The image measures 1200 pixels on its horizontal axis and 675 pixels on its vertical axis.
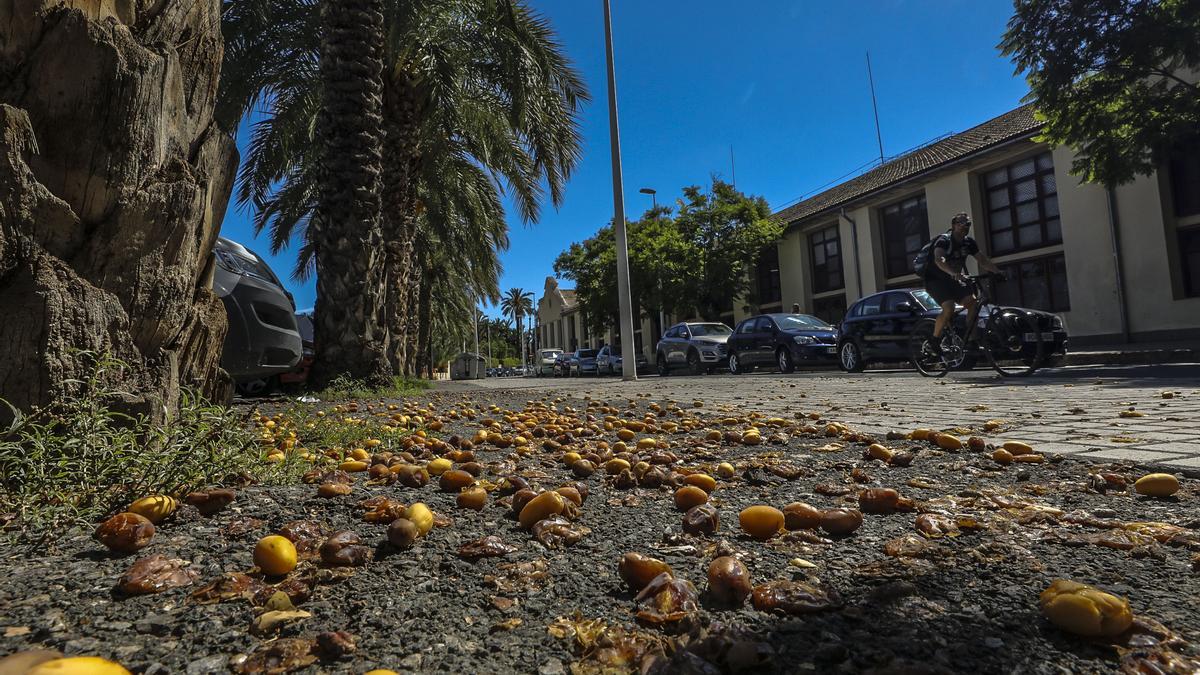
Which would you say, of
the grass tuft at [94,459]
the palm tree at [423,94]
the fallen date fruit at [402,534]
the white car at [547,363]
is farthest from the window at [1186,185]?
the white car at [547,363]

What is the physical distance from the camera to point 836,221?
24.7 m

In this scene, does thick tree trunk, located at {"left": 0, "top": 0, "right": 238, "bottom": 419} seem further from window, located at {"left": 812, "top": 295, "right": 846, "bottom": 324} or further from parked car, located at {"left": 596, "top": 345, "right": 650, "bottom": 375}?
parked car, located at {"left": 596, "top": 345, "right": 650, "bottom": 375}

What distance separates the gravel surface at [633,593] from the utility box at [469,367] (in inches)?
1202

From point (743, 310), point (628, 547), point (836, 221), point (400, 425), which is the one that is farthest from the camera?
point (743, 310)

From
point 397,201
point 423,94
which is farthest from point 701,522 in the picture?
point 423,94

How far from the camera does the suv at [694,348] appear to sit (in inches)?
691

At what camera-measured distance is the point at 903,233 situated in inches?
869

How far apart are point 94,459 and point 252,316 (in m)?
3.79

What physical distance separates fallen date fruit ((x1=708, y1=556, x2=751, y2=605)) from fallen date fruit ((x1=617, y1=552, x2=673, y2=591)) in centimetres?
9

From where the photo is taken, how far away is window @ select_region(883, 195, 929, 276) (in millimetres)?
21281

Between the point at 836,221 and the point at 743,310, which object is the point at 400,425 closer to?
the point at 836,221

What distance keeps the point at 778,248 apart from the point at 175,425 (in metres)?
28.0

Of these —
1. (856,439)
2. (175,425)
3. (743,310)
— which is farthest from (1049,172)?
(175,425)

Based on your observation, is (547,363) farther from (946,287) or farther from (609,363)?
(946,287)
